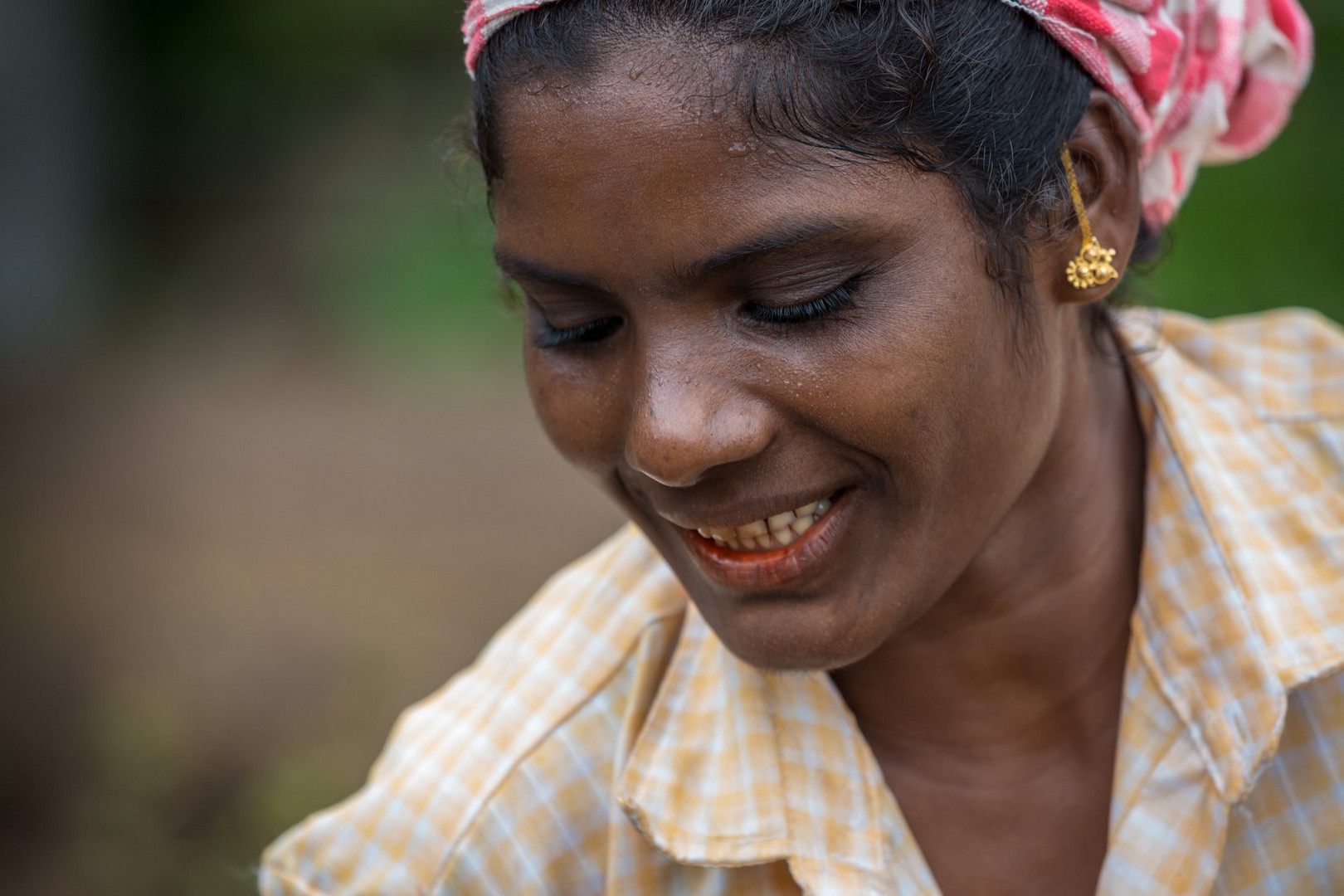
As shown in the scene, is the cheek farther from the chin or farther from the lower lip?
the chin

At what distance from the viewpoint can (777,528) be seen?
169 centimetres

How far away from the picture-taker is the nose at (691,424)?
153cm

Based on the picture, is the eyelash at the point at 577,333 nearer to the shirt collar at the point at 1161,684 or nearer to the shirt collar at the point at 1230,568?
the shirt collar at the point at 1161,684

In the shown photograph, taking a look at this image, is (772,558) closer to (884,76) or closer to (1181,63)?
(884,76)

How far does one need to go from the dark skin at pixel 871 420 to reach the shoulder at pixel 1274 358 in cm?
35

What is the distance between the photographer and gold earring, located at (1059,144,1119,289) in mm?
1705

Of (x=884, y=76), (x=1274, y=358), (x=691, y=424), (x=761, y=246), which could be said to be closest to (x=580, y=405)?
(x=691, y=424)

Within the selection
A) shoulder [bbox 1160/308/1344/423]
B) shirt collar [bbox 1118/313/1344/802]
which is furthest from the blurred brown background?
shirt collar [bbox 1118/313/1344/802]

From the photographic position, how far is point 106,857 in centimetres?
390

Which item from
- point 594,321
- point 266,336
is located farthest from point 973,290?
point 266,336

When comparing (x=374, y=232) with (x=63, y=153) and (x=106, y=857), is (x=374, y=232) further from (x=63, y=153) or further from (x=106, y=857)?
(x=106, y=857)

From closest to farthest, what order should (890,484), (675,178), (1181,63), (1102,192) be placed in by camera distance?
(675,178) → (890,484) → (1102,192) → (1181,63)

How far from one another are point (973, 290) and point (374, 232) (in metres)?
7.07

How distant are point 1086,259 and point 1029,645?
594 millimetres
